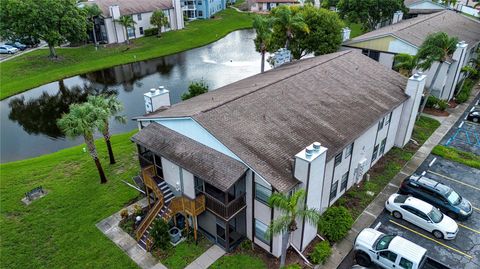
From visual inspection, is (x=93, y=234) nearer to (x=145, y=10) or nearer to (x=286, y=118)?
(x=286, y=118)

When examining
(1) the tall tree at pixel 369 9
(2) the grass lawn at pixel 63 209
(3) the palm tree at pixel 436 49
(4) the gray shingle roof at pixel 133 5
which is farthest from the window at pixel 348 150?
(4) the gray shingle roof at pixel 133 5

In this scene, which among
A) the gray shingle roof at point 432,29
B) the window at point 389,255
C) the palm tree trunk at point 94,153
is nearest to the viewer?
the window at point 389,255

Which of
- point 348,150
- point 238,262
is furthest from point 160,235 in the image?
point 348,150

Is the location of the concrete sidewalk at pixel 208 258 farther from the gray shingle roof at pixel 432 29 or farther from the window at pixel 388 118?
the gray shingle roof at pixel 432 29

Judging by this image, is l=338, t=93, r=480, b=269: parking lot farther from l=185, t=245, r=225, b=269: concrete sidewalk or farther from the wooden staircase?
the wooden staircase

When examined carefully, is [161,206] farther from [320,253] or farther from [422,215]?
[422,215]

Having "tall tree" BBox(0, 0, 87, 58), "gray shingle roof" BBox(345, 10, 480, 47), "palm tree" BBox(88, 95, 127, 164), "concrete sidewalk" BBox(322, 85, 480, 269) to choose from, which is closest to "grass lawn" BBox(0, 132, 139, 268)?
"palm tree" BBox(88, 95, 127, 164)

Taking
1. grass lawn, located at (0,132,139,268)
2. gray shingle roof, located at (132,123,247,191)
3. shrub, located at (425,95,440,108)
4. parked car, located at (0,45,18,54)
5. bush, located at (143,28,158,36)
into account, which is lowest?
grass lawn, located at (0,132,139,268)
